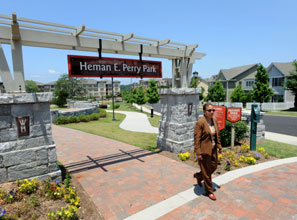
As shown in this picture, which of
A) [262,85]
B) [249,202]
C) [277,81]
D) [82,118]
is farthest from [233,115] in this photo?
[277,81]

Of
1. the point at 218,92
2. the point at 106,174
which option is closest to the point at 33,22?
the point at 106,174

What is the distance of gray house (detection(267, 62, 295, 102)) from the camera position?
113 feet

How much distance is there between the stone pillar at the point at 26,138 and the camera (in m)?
4.08

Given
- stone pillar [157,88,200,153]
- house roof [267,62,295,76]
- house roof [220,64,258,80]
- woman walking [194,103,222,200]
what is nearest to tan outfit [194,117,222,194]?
woman walking [194,103,222,200]

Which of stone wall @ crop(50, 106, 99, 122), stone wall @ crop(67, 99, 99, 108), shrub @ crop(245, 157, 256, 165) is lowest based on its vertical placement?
shrub @ crop(245, 157, 256, 165)

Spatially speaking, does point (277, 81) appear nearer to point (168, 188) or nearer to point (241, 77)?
point (241, 77)

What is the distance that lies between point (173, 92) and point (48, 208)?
16.9 ft

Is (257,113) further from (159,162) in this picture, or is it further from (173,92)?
(159,162)

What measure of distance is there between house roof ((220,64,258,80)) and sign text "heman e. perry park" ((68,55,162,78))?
42280 millimetres

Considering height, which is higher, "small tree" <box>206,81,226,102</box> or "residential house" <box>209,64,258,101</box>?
"residential house" <box>209,64,258,101</box>

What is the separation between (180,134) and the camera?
7047 millimetres

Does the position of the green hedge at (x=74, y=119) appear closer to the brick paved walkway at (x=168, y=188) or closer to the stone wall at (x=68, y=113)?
the stone wall at (x=68, y=113)

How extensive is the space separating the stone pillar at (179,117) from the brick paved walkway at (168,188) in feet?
2.64

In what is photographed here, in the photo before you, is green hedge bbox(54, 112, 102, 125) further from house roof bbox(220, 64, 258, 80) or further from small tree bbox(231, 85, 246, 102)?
house roof bbox(220, 64, 258, 80)
